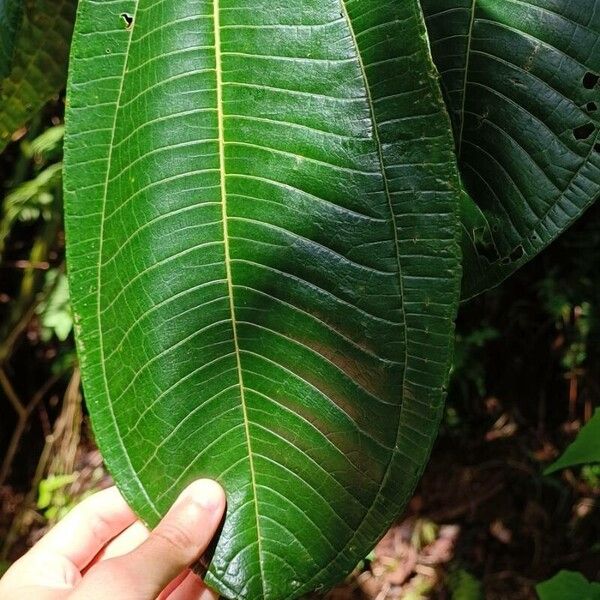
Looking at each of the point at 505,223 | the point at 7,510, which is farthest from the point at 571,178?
the point at 7,510

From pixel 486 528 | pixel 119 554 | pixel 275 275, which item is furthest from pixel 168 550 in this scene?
pixel 486 528

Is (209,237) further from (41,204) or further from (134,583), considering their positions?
(41,204)

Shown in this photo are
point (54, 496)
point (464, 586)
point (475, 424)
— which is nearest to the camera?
point (464, 586)

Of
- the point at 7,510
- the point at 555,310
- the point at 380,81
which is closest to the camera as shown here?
the point at 380,81

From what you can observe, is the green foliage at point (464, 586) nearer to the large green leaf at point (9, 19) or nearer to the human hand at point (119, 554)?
the human hand at point (119, 554)

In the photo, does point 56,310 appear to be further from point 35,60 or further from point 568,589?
point 568,589

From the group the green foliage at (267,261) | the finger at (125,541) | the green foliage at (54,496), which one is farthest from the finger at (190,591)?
the green foliage at (54,496)
